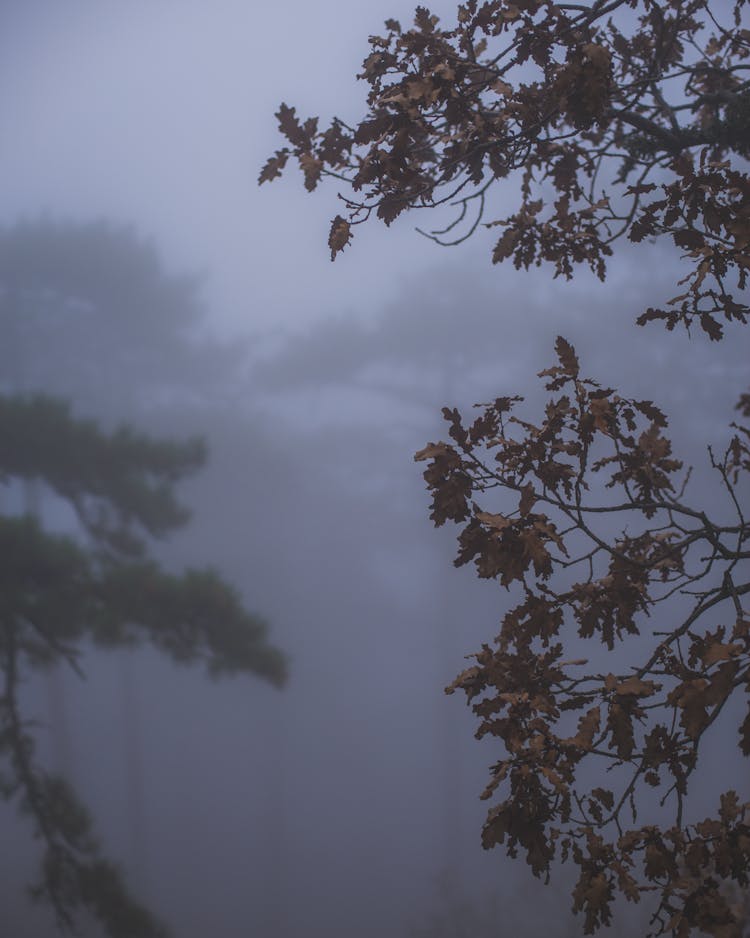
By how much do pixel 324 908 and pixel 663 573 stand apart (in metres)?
7.22

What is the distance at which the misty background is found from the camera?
22.9 feet

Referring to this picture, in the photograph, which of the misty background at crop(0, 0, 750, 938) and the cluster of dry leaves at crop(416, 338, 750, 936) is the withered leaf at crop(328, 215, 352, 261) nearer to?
the cluster of dry leaves at crop(416, 338, 750, 936)

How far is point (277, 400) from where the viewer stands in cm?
829

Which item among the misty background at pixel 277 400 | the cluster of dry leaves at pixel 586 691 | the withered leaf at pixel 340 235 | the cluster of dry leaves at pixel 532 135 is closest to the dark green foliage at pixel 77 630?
the misty background at pixel 277 400

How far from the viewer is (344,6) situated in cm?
663

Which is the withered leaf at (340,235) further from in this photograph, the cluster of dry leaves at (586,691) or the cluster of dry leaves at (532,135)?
the cluster of dry leaves at (586,691)

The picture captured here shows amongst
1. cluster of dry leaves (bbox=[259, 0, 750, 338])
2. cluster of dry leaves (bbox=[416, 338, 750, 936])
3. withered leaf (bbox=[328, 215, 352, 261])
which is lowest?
cluster of dry leaves (bbox=[416, 338, 750, 936])

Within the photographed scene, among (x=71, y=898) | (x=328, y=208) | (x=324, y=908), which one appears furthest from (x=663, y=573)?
(x=324, y=908)

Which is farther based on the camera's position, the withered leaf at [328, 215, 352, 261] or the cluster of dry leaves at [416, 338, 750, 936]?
the withered leaf at [328, 215, 352, 261]

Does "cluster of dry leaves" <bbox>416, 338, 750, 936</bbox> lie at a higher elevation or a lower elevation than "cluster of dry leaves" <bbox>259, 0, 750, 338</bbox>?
lower

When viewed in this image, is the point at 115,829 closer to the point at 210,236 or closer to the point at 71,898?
the point at 71,898

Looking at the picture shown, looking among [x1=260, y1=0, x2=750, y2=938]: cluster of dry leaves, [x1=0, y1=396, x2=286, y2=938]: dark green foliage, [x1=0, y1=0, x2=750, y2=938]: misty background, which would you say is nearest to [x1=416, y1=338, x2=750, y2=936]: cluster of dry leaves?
[x1=260, y1=0, x2=750, y2=938]: cluster of dry leaves

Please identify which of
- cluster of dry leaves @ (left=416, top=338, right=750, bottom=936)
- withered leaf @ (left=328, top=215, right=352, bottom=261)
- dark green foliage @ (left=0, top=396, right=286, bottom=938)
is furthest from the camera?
dark green foliage @ (left=0, top=396, right=286, bottom=938)

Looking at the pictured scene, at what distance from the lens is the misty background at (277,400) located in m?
6.98
